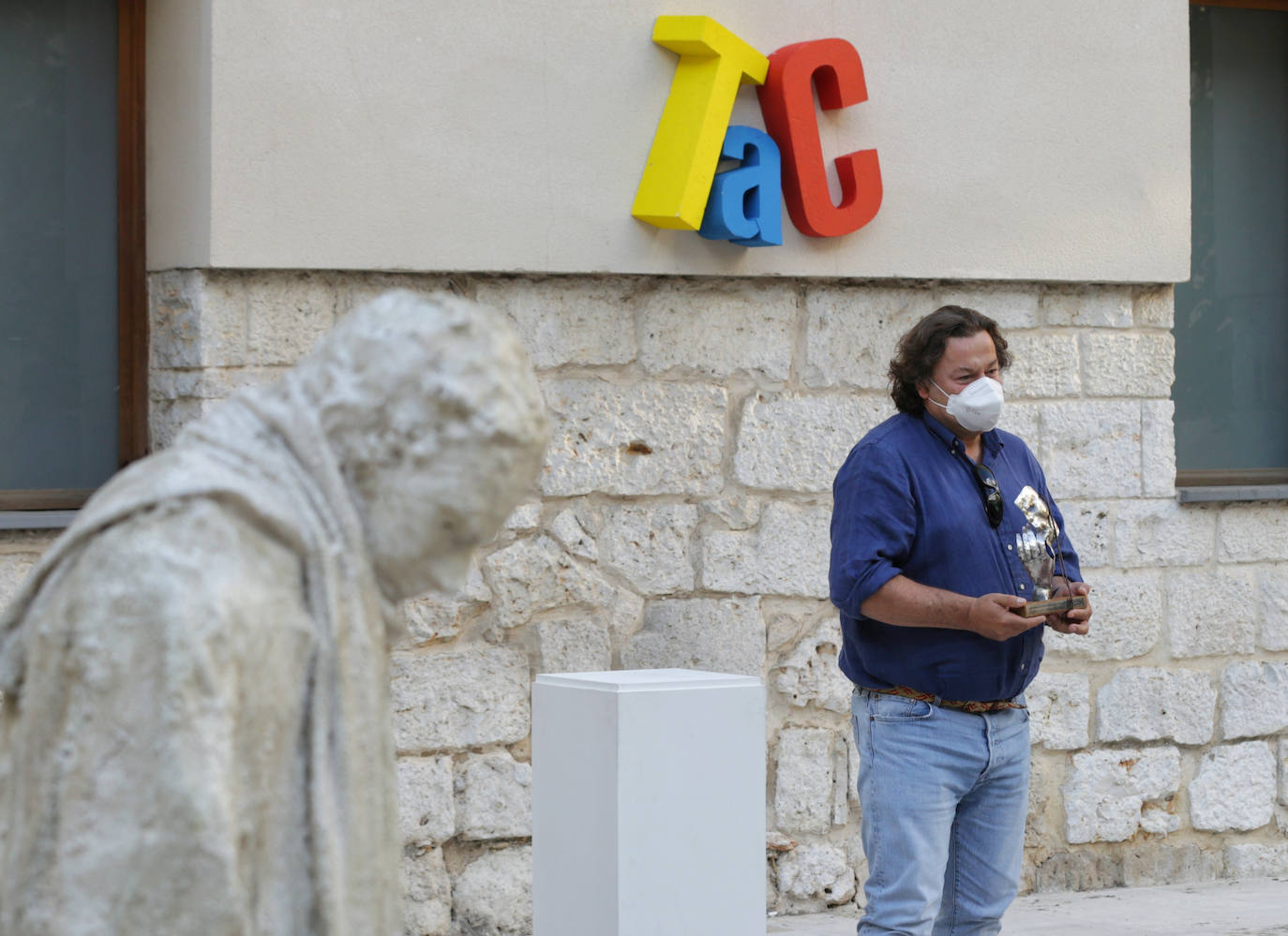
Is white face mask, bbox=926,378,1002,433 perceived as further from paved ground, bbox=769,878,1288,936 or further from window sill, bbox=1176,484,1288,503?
window sill, bbox=1176,484,1288,503

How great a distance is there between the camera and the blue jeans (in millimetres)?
3117

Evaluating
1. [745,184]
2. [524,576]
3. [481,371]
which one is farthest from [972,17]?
[481,371]

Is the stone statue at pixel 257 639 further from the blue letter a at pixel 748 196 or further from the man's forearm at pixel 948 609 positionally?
the blue letter a at pixel 748 196

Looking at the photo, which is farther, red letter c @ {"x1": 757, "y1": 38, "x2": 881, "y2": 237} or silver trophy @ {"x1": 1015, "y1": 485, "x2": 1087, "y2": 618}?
red letter c @ {"x1": 757, "y1": 38, "x2": 881, "y2": 237}

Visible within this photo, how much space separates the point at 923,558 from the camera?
3.21 m

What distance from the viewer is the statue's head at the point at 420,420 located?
1.20 m

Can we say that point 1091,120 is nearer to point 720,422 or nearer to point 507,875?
point 720,422

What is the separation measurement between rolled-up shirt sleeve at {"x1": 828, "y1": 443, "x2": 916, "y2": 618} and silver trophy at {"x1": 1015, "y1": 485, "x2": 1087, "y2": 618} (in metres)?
0.25

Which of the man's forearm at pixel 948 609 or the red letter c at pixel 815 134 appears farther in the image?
the red letter c at pixel 815 134

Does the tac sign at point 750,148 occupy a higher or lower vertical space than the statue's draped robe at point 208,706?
higher

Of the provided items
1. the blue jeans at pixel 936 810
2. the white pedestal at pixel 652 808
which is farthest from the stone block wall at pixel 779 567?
the blue jeans at pixel 936 810

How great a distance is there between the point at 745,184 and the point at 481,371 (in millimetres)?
3632

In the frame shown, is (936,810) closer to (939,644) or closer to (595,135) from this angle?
(939,644)

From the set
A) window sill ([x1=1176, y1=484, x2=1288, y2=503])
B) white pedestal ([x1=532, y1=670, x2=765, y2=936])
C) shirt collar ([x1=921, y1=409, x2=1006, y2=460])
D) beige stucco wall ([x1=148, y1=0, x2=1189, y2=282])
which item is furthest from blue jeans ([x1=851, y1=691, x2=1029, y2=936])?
window sill ([x1=1176, y1=484, x2=1288, y2=503])
